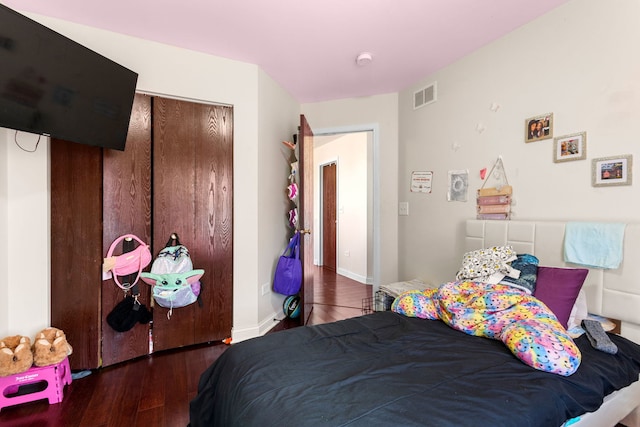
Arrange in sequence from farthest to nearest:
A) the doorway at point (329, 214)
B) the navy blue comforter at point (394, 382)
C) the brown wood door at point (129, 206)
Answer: the doorway at point (329, 214)
the brown wood door at point (129, 206)
the navy blue comforter at point (394, 382)

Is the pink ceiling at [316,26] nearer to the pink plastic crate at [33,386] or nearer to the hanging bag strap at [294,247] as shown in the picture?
the hanging bag strap at [294,247]

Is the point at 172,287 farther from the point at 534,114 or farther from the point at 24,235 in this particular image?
the point at 534,114

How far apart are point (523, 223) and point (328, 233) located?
4.12m

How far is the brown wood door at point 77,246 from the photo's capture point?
1.96 metres

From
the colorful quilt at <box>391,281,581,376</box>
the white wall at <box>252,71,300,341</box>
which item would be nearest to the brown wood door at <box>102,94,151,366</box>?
the white wall at <box>252,71,300,341</box>

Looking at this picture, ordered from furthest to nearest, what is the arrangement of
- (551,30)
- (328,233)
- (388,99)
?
(328,233) < (388,99) < (551,30)

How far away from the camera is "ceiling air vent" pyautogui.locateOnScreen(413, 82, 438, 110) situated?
2691mm

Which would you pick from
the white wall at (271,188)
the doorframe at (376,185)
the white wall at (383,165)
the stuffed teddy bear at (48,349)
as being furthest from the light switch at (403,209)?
the stuffed teddy bear at (48,349)

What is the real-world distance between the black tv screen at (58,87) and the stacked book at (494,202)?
2697 millimetres

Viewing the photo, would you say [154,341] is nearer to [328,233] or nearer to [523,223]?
[523,223]

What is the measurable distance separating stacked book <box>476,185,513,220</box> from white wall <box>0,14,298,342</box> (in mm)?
1880

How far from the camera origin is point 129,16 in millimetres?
1909

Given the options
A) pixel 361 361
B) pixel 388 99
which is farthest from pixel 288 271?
pixel 388 99

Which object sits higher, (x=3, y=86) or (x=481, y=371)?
(x=3, y=86)
